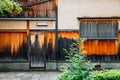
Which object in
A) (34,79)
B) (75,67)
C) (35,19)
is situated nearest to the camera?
(75,67)

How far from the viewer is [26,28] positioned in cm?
1805

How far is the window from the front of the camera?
18094 millimetres

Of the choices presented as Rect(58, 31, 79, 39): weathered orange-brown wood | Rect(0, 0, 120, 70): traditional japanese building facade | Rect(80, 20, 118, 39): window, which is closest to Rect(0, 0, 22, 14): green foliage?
Rect(0, 0, 120, 70): traditional japanese building facade

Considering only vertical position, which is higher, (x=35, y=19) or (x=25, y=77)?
(x=35, y=19)

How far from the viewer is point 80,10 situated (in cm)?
1811

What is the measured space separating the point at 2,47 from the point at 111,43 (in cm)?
611

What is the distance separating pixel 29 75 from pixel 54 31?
2924mm

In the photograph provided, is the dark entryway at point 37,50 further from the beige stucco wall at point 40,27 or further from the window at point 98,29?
the window at point 98,29

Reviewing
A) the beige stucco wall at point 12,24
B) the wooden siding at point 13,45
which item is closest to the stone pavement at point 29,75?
the wooden siding at point 13,45

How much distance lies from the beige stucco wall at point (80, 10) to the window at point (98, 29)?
368 millimetres

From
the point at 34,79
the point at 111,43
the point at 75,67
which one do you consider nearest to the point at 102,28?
the point at 111,43

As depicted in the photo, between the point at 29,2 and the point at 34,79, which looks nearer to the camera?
the point at 34,79

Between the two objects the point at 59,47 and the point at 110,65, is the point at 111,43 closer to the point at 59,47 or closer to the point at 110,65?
→ the point at 110,65

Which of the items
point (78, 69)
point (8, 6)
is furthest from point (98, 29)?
point (78, 69)
